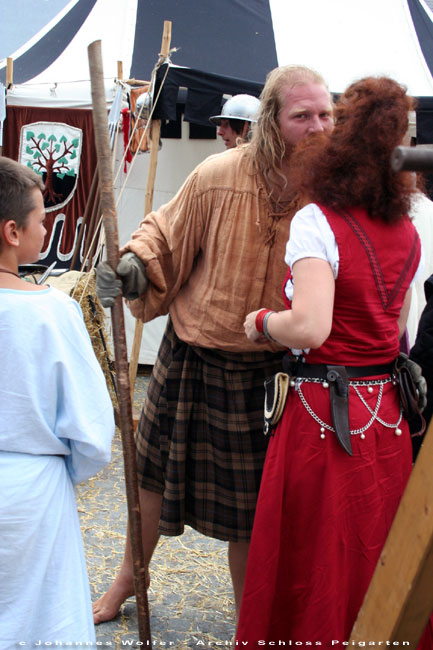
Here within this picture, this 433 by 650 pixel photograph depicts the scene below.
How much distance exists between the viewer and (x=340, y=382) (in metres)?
1.69

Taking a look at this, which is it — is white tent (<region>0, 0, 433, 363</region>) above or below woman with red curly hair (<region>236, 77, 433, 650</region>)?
above

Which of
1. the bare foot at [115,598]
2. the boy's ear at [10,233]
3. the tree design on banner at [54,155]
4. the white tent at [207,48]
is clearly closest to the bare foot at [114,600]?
the bare foot at [115,598]

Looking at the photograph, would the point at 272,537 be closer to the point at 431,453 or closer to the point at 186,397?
the point at 186,397

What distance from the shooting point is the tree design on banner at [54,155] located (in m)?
5.97

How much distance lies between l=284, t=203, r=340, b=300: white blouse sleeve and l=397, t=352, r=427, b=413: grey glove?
0.40m

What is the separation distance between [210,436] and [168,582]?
963 millimetres

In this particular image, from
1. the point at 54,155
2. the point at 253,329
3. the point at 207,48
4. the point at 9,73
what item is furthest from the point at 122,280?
the point at 207,48

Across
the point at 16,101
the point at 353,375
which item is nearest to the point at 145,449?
the point at 353,375

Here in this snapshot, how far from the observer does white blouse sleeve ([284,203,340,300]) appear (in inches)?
63.1

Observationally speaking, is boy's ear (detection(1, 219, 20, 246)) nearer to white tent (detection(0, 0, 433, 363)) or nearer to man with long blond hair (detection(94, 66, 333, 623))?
man with long blond hair (detection(94, 66, 333, 623))

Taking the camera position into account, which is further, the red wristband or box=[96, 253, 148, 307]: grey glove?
box=[96, 253, 148, 307]: grey glove

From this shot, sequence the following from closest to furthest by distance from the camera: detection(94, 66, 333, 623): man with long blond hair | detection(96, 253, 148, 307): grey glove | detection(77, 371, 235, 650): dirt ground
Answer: detection(96, 253, 148, 307): grey glove < detection(94, 66, 333, 623): man with long blond hair < detection(77, 371, 235, 650): dirt ground

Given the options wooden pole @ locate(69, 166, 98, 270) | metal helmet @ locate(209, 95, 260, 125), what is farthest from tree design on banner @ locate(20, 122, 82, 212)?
metal helmet @ locate(209, 95, 260, 125)

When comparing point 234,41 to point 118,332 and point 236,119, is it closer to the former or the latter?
point 236,119
